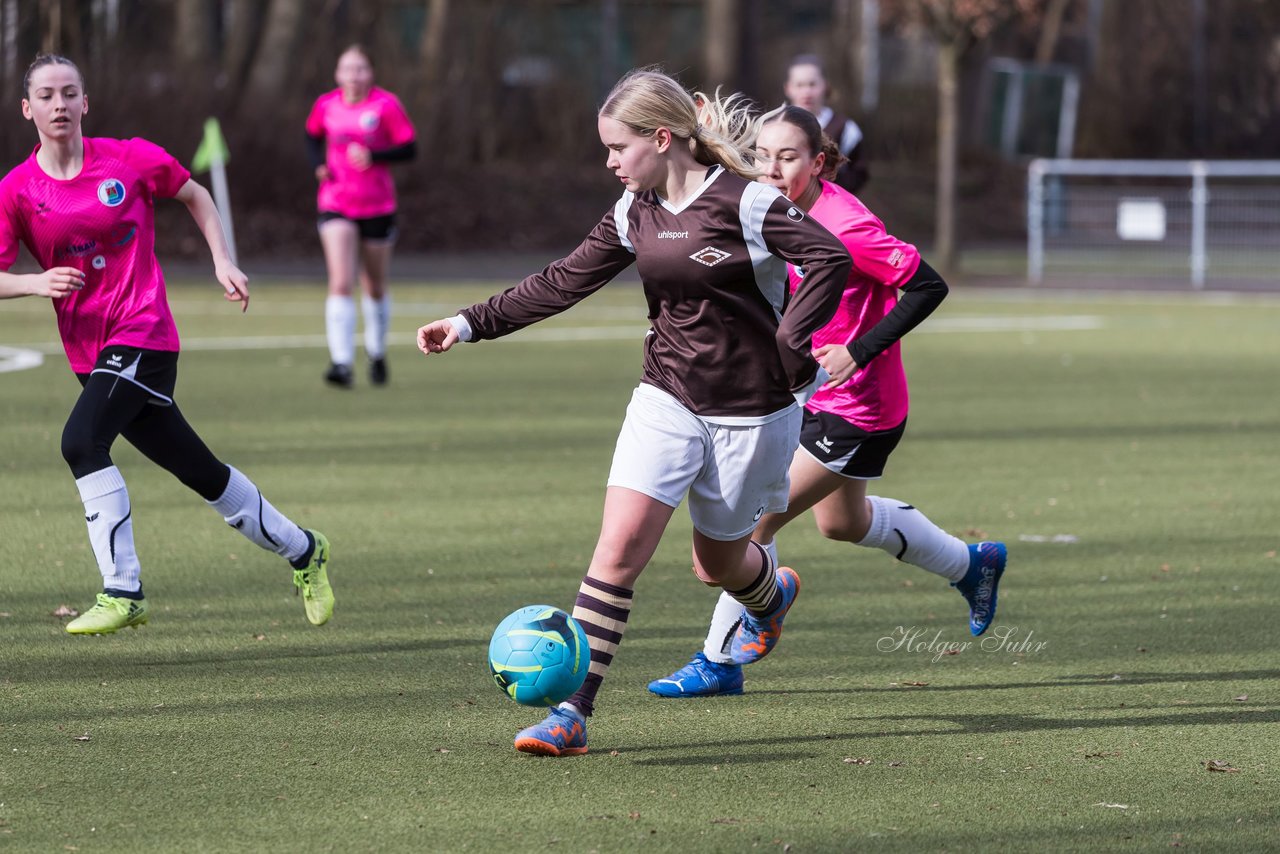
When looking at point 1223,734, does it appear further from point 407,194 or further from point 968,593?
point 407,194

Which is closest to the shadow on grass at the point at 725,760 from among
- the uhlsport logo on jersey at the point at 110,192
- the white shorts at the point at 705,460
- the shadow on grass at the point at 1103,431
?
the white shorts at the point at 705,460

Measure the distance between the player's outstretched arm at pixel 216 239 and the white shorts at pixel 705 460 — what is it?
181 centimetres

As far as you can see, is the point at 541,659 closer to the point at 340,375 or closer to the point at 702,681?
the point at 702,681

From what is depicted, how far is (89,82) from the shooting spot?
1138 inches

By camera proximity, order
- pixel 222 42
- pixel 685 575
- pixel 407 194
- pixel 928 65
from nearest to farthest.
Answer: pixel 685 575 < pixel 407 194 < pixel 222 42 < pixel 928 65

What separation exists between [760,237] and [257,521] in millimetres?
2322

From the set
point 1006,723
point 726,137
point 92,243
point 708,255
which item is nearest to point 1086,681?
point 1006,723

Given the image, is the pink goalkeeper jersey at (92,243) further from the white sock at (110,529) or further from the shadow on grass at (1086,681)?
the shadow on grass at (1086,681)

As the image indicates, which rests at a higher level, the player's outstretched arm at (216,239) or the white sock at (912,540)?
the player's outstretched arm at (216,239)

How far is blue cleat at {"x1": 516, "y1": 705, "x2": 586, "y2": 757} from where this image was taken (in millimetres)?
4867

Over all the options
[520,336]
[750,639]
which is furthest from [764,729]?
[520,336]

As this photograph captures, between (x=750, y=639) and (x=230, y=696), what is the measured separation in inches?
59.5

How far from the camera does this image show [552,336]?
18.5 meters

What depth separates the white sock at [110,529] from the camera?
6.00m
